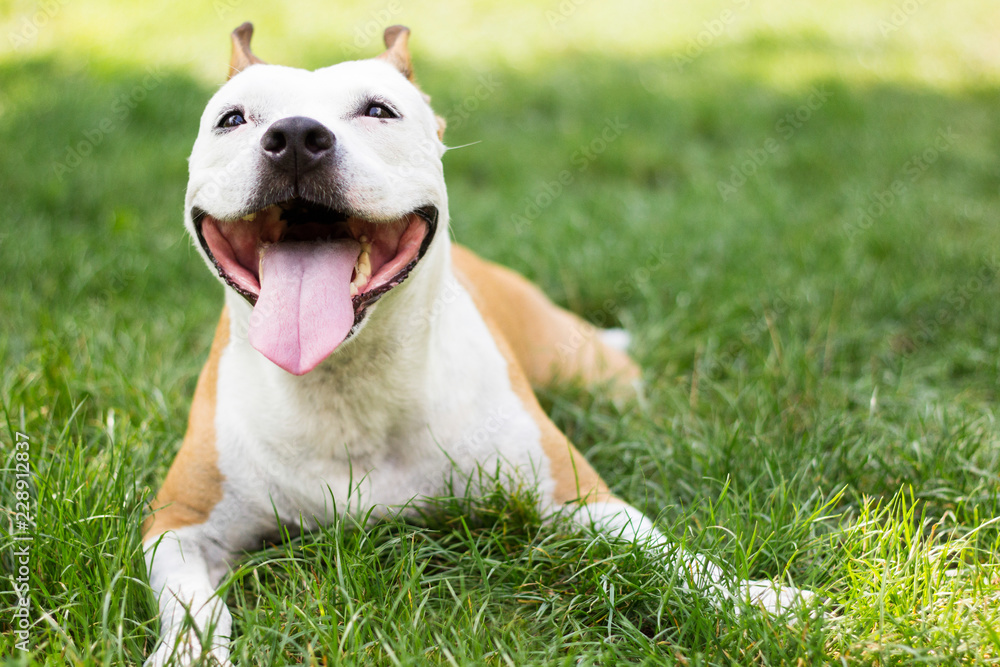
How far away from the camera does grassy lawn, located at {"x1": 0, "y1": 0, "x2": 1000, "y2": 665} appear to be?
2059mm

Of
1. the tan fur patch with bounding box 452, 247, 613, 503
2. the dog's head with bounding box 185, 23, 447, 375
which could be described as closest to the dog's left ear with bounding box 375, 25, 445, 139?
the dog's head with bounding box 185, 23, 447, 375

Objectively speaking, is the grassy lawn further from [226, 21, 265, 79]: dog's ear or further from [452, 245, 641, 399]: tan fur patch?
[226, 21, 265, 79]: dog's ear

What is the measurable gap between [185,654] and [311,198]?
1.16m

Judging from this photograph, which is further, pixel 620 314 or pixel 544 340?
pixel 620 314

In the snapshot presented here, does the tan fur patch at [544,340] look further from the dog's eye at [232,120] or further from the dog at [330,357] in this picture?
the dog's eye at [232,120]

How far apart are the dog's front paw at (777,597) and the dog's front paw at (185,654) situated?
1.27 metres

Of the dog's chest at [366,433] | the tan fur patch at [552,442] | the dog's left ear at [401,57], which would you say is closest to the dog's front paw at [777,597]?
the tan fur patch at [552,442]

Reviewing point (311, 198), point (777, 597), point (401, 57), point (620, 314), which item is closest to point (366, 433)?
point (311, 198)

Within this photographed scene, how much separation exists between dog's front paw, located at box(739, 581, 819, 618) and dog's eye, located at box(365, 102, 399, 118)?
1617 millimetres

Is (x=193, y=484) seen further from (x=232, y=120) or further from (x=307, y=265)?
(x=232, y=120)

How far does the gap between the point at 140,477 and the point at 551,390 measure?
1.69 metres

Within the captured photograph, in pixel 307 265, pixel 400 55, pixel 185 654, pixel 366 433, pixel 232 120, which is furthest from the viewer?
pixel 400 55

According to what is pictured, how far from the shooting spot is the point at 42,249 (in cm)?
440

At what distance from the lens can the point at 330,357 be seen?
7.68 feet
